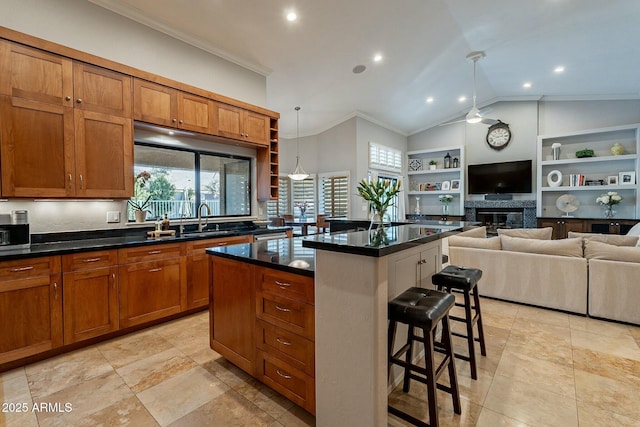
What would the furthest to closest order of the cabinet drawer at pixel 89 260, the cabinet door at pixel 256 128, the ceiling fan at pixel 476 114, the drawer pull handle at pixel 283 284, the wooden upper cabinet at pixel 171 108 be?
the ceiling fan at pixel 476 114 → the cabinet door at pixel 256 128 → the wooden upper cabinet at pixel 171 108 → the cabinet drawer at pixel 89 260 → the drawer pull handle at pixel 283 284

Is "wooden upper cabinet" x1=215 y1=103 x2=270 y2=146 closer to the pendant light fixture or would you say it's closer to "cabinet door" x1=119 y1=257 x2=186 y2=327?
"cabinet door" x1=119 y1=257 x2=186 y2=327

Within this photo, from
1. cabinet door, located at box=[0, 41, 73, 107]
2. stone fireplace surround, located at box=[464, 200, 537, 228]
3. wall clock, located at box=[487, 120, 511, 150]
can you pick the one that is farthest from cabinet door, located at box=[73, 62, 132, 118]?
wall clock, located at box=[487, 120, 511, 150]

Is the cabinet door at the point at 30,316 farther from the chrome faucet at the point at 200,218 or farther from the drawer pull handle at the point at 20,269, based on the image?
→ the chrome faucet at the point at 200,218

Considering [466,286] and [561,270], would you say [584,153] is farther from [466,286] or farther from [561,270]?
[466,286]

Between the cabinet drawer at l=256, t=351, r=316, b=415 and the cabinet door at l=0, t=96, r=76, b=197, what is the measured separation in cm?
243

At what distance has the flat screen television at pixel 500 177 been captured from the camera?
7.35 m

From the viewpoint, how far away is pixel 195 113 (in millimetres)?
3623

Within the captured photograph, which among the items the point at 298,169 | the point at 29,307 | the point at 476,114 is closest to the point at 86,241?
the point at 29,307

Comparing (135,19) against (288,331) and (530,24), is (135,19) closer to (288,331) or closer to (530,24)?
(288,331)

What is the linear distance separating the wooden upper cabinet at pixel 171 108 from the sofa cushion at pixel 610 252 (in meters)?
4.71

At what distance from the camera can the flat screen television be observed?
735 centimetres

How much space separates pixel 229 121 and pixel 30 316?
9.37 ft

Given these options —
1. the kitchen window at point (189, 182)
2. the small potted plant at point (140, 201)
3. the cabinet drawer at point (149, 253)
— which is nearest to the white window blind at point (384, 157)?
the kitchen window at point (189, 182)

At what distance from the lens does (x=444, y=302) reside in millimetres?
1664
